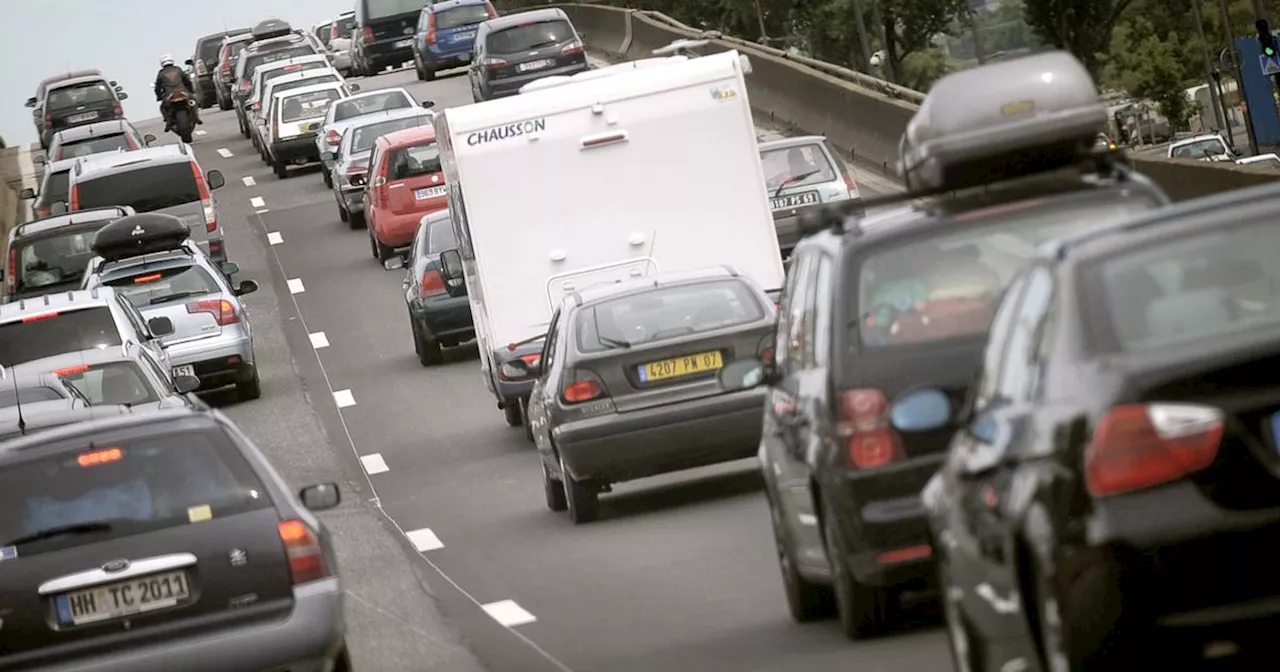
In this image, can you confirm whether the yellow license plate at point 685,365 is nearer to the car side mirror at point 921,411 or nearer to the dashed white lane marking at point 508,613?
the dashed white lane marking at point 508,613

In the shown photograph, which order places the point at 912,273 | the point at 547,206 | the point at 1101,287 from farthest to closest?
the point at 547,206, the point at 912,273, the point at 1101,287

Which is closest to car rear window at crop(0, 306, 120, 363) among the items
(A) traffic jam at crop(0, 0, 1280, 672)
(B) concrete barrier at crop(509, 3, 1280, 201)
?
(A) traffic jam at crop(0, 0, 1280, 672)

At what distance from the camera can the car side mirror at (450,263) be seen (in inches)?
1077

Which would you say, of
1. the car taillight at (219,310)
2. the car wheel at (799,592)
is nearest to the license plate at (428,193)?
the car taillight at (219,310)

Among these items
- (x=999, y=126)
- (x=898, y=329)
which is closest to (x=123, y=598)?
(x=898, y=329)

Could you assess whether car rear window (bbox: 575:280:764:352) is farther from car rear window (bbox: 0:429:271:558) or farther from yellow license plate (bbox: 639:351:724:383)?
car rear window (bbox: 0:429:271:558)

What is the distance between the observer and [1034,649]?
7.07 metres

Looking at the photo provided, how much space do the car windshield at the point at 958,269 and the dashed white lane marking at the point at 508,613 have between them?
13.8 feet

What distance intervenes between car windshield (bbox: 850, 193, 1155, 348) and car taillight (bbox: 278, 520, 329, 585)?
2.07 meters

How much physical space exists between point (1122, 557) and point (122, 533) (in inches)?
195

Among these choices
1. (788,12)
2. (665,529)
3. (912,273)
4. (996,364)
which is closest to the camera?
(996,364)

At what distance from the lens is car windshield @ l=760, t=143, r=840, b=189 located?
94.5 feet

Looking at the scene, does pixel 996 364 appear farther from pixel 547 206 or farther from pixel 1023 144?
pixel 547 206

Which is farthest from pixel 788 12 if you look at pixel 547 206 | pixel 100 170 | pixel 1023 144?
pixel 1023 144
